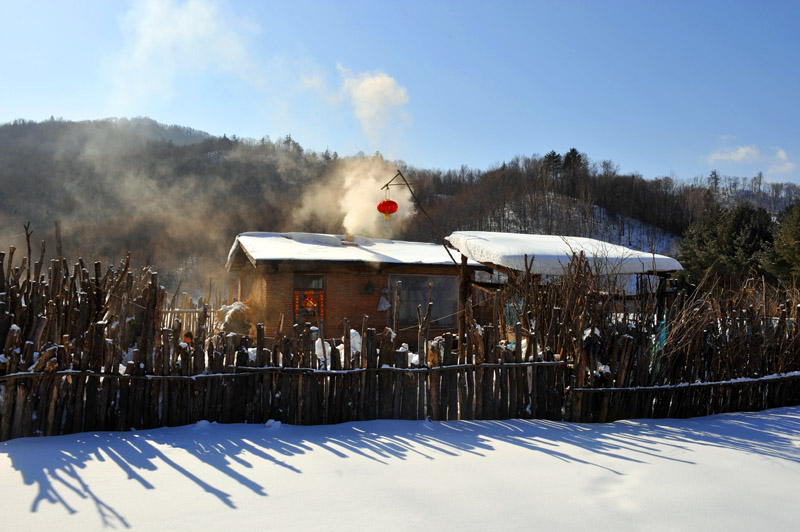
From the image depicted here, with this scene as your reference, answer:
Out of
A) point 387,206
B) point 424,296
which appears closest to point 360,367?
point 387,206

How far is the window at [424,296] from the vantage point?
1502cm

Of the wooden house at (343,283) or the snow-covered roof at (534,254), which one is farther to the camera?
the wooden house at (343,283)

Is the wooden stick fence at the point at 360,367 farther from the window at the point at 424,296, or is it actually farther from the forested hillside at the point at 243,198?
the forested hillside at the point at 243,198

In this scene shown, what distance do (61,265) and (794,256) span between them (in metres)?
29.8

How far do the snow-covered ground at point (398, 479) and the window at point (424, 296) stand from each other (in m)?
9.85

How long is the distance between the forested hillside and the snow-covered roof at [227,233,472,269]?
2396 cm

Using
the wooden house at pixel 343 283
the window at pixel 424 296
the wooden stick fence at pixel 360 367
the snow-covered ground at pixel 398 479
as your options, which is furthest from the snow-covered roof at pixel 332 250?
the snow-covered ground at pixel 398 479

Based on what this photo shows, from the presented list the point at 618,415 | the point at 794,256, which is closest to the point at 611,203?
the point at 794,256

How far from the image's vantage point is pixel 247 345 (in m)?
5.35

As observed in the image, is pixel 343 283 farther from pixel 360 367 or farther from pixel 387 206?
pixel 360 367

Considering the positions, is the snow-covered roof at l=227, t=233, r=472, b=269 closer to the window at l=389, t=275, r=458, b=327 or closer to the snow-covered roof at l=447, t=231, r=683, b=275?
the window at l=389, t=275, r=458, b=327

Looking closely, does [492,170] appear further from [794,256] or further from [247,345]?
[247,345]

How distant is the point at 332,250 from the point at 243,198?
2564 inches

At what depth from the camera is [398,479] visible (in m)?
3.67
